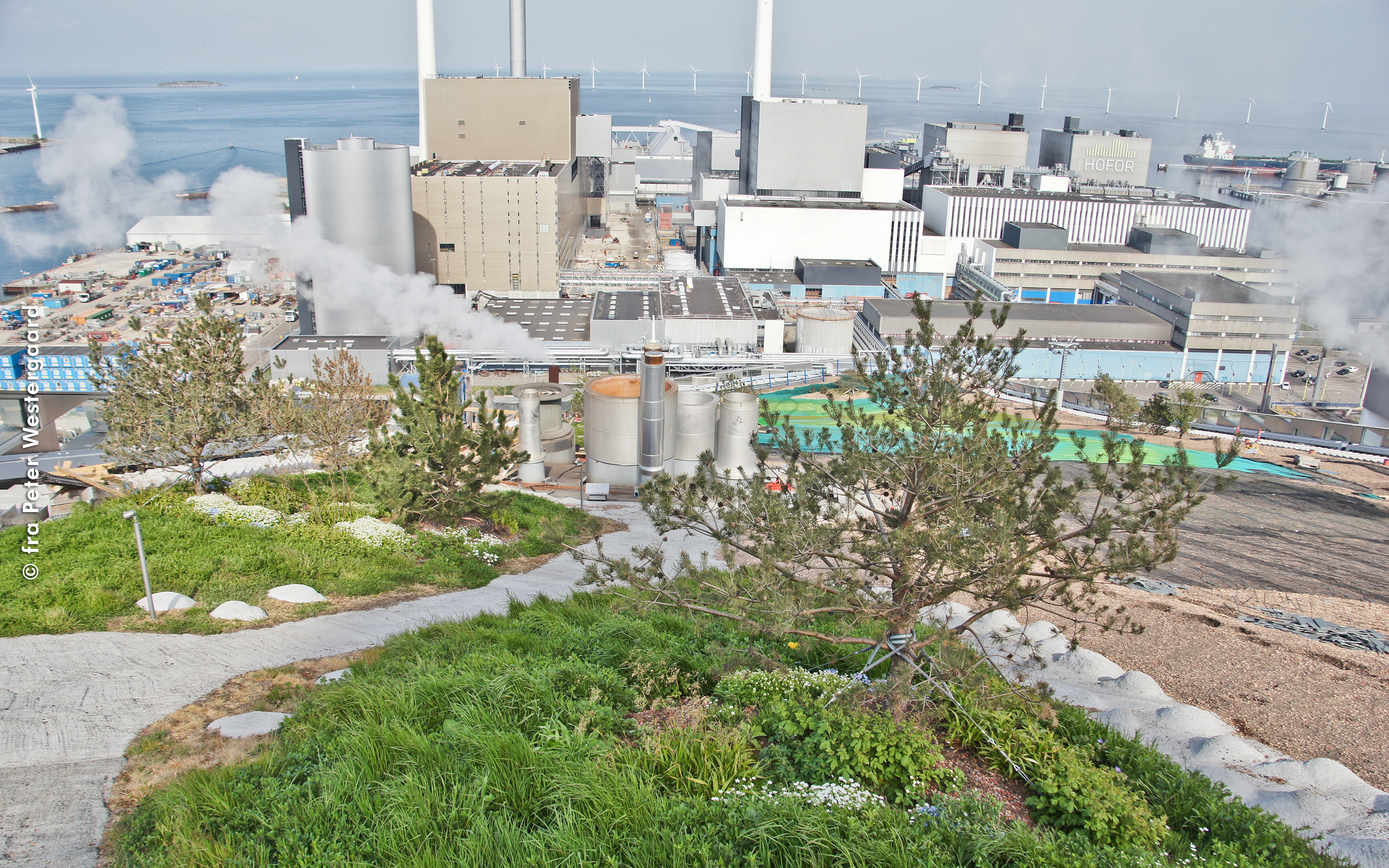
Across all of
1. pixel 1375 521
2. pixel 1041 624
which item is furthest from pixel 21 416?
pixel 1375 521

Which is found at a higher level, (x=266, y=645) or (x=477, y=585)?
(x=266, y=645)

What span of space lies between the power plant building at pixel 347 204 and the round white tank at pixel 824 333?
18.2 meters

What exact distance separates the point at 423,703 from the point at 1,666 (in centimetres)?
456

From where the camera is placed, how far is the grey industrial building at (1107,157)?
77.1 m

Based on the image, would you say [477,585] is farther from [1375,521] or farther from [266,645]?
[1375,521]

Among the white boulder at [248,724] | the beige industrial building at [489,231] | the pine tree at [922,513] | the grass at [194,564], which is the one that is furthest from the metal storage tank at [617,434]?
the beige industrial building at [489,231]

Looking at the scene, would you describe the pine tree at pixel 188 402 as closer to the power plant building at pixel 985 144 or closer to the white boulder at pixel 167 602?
the white boulder at pixel 167 602

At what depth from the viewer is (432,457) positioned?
44.0 ft

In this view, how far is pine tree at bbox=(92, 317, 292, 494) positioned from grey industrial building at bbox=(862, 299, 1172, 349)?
30.3m

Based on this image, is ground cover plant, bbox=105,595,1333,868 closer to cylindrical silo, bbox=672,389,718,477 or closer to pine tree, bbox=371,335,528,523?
pine tree, bbox=371,335,528,523

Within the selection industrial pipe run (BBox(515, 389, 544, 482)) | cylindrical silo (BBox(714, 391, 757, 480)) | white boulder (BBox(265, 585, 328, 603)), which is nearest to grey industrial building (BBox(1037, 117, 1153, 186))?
cylindrical silo (BBox(714, 391, 757, 480))

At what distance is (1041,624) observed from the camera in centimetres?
1101

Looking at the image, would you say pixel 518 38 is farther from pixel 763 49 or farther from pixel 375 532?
pixel 375 532

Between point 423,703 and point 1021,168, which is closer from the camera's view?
point 423,703
